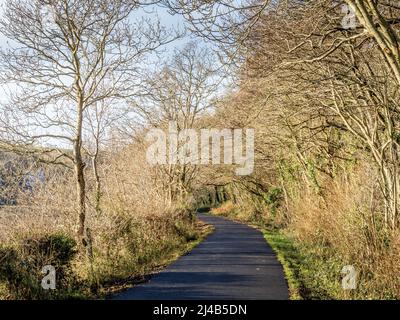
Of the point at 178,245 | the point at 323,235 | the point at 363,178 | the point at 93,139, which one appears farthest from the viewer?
the point at 93,139

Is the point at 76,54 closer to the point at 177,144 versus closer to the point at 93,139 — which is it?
the point at 93,139

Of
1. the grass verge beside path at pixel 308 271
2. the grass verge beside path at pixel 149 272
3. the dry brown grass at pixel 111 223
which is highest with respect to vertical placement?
the dry brown grass at pixel 111 223

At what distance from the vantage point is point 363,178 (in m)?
12.3

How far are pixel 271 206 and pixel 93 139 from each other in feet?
43.2

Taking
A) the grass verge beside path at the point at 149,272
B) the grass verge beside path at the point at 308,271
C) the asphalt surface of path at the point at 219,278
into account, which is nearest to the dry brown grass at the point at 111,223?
the grass verge beside path at the point at 149,272

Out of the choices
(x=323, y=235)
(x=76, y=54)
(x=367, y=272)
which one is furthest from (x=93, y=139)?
(x=367, y=272)

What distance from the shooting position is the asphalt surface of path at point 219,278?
9.19 meters

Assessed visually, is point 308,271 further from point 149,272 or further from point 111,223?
point 111,223

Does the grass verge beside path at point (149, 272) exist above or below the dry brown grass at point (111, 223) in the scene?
below

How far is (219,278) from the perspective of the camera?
10.9 meters

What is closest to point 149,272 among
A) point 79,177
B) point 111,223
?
point 111,223

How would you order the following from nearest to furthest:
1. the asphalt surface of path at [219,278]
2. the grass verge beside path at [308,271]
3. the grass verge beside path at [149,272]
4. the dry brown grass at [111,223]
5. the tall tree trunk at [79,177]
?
1. the asphalt surface of path at [219,278]
2. the grass verge beside path at [308,271]
3. the grass verge beside path at [149,272]
4. the dry brown grass at [111,223]
5. the tall tree trunk at [79,177]

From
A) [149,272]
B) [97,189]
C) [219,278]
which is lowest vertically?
[149,272]

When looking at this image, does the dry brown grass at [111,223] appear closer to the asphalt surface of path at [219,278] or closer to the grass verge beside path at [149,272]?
the grass verge beside path at [149,272]
